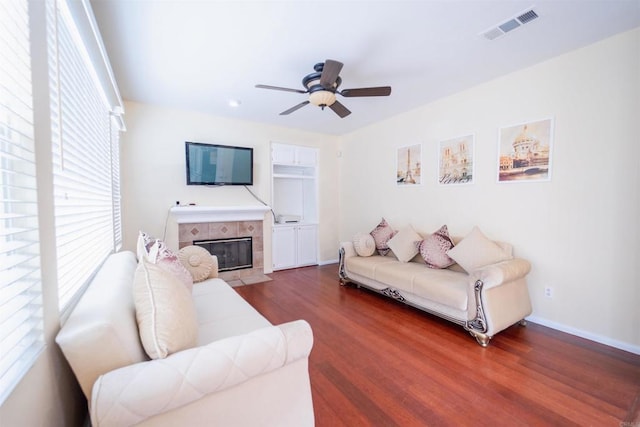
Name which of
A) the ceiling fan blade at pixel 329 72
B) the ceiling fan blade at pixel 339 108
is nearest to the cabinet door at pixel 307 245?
the ceiling fan blade at pixel 339 108

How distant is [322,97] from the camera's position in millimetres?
2484

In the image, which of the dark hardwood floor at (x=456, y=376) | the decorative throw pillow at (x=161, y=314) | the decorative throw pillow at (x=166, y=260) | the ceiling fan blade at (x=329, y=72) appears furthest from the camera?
the ceiling fan blade at (x=329, y=72)

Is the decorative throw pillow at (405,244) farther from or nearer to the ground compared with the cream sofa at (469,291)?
farther from the ground

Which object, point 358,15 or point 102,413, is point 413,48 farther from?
point 102,413

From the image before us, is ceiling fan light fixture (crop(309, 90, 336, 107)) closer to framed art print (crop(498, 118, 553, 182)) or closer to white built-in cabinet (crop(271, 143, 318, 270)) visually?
Answer: framed art print (crop(498, 118, 553, 182))

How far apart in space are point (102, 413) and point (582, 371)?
2844 millimetres

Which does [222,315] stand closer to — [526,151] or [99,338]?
[99,338]

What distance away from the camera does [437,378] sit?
74.4 inches

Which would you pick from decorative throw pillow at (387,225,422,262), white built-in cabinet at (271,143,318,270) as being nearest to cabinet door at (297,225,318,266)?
white built-in cabinet at (271,143,318,270)

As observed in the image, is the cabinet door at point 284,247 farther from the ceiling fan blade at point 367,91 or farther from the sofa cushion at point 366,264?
the ceiling fan blade at point 367,91

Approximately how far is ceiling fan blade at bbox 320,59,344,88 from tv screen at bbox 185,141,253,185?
230 centimetres

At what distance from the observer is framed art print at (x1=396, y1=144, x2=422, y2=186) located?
386 cm

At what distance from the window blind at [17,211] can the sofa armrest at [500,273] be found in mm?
2724

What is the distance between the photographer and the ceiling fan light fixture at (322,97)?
2.45 m
